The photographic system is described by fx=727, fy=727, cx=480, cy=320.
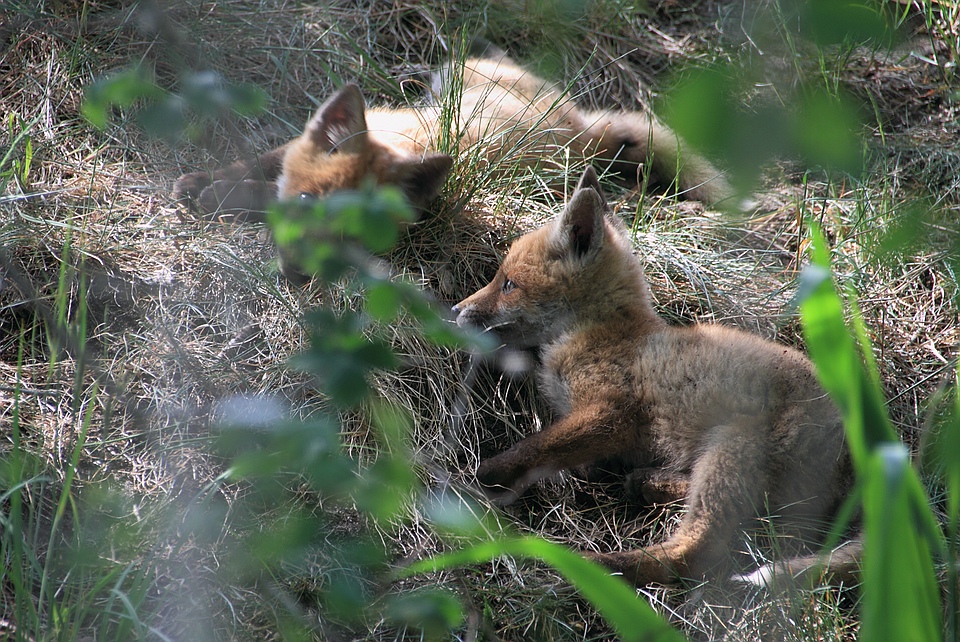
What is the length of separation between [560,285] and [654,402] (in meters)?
0.65

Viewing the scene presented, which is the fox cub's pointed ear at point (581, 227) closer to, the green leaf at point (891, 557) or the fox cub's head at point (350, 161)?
the fox cub's head at point (350, 161)

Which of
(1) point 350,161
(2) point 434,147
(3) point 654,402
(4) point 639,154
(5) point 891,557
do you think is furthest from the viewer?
(4) point 639,154

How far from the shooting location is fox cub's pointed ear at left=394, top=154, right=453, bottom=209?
3182 millimetres

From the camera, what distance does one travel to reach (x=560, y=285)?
122 inches

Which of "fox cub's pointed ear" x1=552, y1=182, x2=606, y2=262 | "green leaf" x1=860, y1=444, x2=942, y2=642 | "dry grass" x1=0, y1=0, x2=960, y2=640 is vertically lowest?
"dry grass" x1=0, y1=0, x2=960, y2=640

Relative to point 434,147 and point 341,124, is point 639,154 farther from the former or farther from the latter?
point 341,124

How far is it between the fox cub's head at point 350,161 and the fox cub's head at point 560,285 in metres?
0.56

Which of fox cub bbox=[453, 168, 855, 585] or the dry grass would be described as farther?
fox cub bbox=[453, 168, 855, 585]

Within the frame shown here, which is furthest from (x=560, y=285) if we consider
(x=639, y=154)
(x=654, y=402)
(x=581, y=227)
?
(x=639, y=154)

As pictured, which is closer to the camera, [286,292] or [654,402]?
[654,402]

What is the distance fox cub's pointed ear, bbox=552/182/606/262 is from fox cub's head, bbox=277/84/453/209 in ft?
1.91

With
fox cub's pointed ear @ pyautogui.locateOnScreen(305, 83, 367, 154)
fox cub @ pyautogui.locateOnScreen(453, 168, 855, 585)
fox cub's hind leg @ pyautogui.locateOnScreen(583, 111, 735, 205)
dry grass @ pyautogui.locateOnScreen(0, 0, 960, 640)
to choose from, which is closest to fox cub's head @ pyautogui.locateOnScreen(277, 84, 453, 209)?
fox cub's pointed ear @ pyautogui.locateOnScreen(305, 83, 367, 154)

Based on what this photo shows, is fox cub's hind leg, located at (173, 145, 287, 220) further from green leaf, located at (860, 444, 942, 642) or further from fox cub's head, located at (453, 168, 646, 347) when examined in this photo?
green leaf, located at (860, 444, 942, 642)

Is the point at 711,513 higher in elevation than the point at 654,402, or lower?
lower
